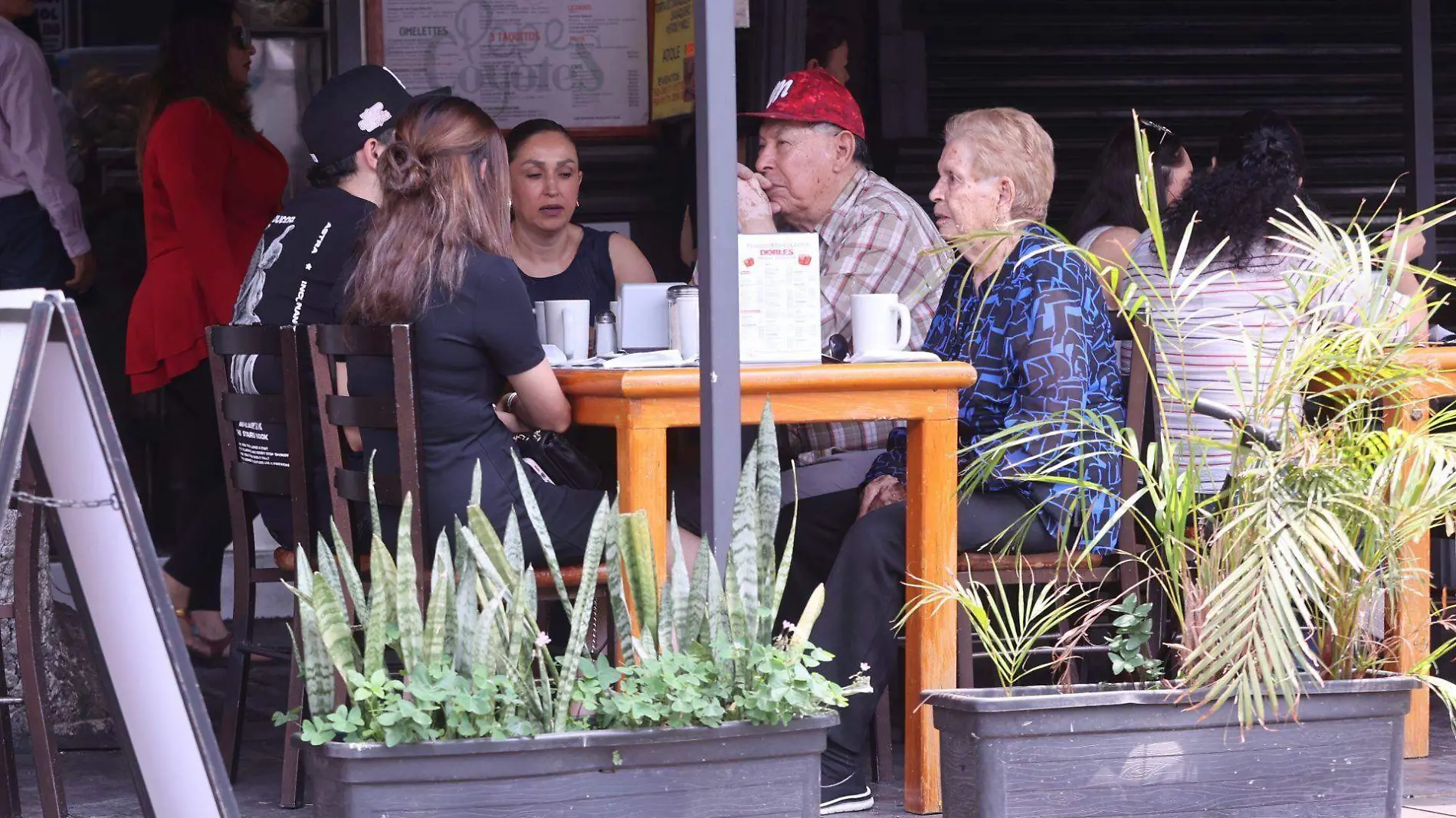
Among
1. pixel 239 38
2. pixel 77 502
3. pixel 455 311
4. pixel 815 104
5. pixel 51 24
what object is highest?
pixel 51 24

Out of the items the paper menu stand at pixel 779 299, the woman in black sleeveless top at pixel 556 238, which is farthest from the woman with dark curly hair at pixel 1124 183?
the paper menu stand at pixel 779 299

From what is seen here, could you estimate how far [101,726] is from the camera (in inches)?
169

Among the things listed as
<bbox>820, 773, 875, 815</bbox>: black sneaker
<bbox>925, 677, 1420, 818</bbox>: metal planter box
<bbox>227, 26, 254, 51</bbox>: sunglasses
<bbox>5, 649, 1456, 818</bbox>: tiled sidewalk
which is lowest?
<bbox>5, 649, 1456, 818</bbox>: tiled sidewalk

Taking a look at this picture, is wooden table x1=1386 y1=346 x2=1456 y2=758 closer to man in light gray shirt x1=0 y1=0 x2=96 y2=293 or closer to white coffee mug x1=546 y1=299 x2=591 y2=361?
white coffee mug x1=546 y1=299 x2=591 y2=361

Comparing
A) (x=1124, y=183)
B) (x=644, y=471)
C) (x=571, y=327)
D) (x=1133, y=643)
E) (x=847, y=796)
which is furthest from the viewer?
(x=1124, y=183)

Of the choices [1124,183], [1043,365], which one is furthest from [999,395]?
[1124,183]

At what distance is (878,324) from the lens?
346 cm

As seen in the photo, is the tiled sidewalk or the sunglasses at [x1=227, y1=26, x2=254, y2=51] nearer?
the tiled sidewalk

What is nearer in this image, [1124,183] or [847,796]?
[847,796]

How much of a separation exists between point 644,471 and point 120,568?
3.49 ft

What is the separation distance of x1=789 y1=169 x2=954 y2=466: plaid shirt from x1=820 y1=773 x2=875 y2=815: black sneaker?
838 mm

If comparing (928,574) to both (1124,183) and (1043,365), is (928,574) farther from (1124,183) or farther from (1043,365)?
(1124,183)

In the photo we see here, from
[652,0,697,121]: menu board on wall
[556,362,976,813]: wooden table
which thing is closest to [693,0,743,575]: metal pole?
[556,362,976,813]: wooden table

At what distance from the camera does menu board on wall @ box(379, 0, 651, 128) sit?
5914 mm
